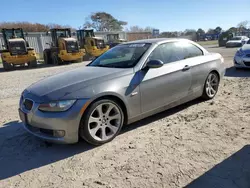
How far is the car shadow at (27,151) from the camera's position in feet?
9.30

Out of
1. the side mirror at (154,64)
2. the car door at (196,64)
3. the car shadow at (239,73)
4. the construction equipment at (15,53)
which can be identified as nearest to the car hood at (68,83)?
the side mirror at (154,64)

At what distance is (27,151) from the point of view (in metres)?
3.21

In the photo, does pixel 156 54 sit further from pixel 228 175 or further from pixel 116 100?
pixel 228 175

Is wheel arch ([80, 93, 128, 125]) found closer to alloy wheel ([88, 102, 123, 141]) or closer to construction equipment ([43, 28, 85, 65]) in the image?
alloy wheel ([88, 102, 123, 141])

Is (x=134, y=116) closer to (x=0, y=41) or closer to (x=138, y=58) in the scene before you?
(x=138, y=58)

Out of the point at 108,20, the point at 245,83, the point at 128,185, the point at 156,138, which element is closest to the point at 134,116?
the point at 156,138

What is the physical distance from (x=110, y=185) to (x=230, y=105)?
337 cm

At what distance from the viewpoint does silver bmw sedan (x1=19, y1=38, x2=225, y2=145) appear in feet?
9.66

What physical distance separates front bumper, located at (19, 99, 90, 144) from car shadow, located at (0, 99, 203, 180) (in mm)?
243

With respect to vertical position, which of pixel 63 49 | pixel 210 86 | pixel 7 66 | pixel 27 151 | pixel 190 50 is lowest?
pixel 27 151

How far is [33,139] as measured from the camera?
3574 mm

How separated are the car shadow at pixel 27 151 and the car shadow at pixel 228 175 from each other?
1568 mm

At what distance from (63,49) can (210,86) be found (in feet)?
43.3

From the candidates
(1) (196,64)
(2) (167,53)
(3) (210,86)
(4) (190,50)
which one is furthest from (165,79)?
(3) (210,86)
